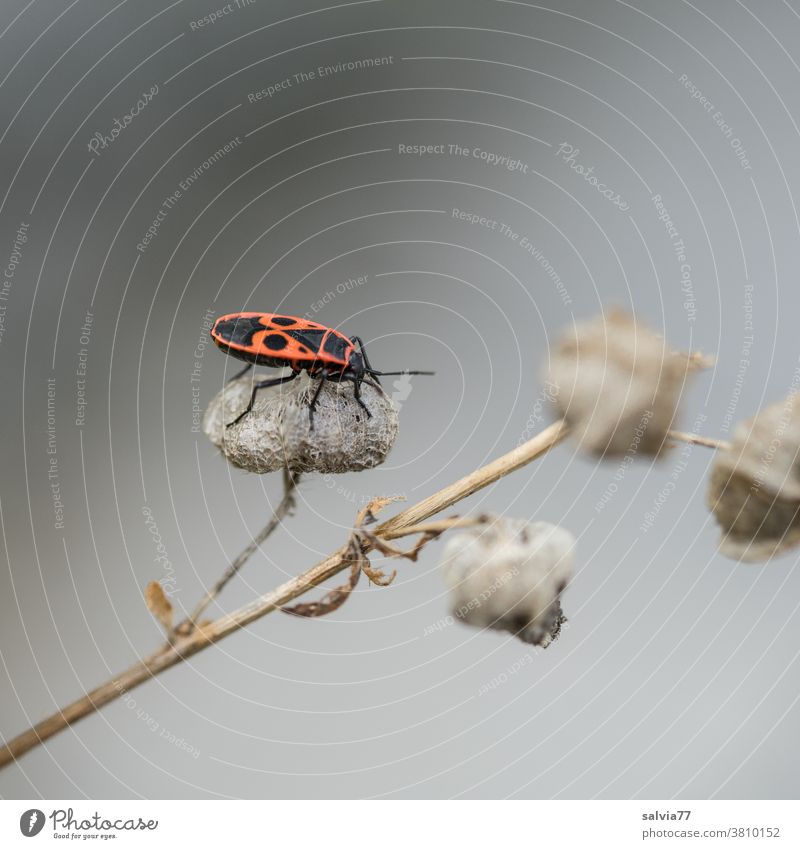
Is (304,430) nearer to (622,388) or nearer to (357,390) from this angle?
(357,390)

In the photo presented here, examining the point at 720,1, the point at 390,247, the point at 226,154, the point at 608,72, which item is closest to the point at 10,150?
the point at 226,154

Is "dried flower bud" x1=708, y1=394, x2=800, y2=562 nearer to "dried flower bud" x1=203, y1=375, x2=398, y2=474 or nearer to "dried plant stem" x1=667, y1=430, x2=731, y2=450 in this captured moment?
"dried plant stem" x1=667, y1=430, x2=731, y2=450

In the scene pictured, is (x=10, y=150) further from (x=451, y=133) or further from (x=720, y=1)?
(x=720, y=1)
